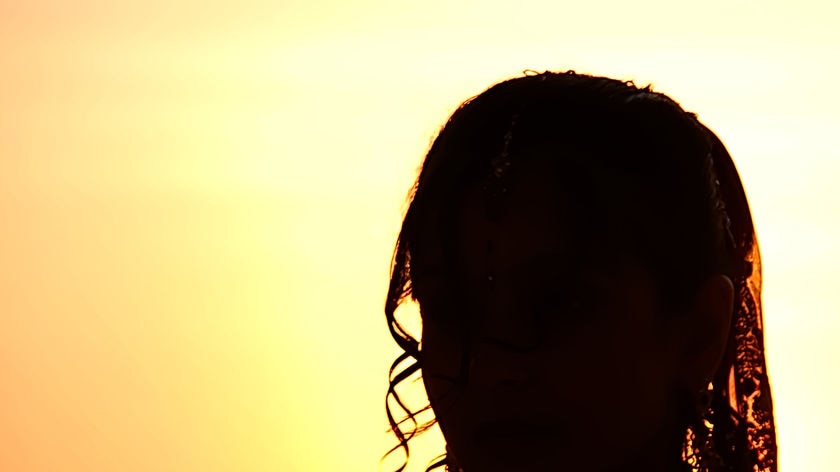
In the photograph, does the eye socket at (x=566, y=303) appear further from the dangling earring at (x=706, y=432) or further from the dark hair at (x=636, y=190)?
the dangling earring at (x=706, y=432)

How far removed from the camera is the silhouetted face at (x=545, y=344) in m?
1.27

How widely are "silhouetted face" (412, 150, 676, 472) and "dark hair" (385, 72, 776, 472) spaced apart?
3 centimetres

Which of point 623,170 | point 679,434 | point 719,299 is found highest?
point 623,170

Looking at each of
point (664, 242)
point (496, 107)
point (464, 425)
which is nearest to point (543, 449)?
point (464, 425)

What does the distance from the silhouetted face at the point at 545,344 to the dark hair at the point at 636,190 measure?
27 mm

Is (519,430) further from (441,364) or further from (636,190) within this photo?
(636,190)

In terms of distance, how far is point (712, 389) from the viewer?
4.80ft

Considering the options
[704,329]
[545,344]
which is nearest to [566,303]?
[545,344]

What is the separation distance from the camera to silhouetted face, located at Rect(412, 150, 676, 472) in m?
1.27

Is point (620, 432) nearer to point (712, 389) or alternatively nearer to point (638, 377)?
point (638, 377)

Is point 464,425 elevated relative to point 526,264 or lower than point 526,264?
lower

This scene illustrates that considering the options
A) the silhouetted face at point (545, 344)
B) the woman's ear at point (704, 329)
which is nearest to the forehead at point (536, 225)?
the silhouetted face at point (545, 344)

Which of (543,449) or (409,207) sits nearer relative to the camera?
(543,449)

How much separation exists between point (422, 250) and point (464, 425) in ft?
0.60
